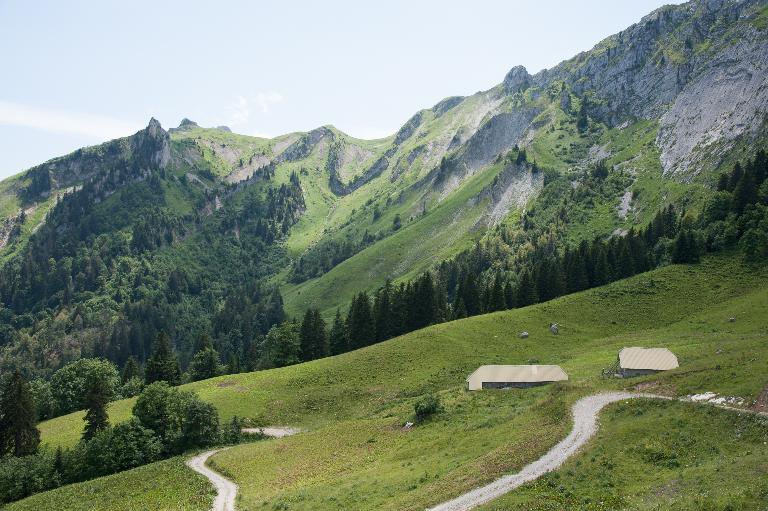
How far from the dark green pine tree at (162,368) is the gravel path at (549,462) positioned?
94.1m

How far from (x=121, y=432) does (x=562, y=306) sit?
83519 mm

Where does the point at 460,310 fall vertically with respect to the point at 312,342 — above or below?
above

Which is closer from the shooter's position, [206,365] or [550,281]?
[206,365]

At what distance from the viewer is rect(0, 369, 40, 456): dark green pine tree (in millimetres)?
76375

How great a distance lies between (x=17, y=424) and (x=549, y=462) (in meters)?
76.5

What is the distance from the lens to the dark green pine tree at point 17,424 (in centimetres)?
7638

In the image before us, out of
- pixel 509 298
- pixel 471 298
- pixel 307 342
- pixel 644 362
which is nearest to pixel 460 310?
pixel 471 298

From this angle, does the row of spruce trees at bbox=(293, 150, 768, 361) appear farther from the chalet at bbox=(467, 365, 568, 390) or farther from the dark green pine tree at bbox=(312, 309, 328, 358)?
the chalet at bbox=(467, 365, 568, 390)

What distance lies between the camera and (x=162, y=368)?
116m

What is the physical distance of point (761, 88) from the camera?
633 ft

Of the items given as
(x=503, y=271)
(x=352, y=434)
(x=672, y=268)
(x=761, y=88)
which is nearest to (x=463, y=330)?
(x=352, y=434)

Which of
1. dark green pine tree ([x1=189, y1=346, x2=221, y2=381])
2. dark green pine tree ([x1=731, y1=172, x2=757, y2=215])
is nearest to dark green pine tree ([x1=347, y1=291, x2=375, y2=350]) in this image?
dark green pine tree ([x1=189, y1=346, x2=221, y2=381])

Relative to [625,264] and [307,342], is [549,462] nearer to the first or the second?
[307,342]

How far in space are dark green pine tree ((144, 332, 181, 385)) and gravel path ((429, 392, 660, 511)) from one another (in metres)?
94.1
